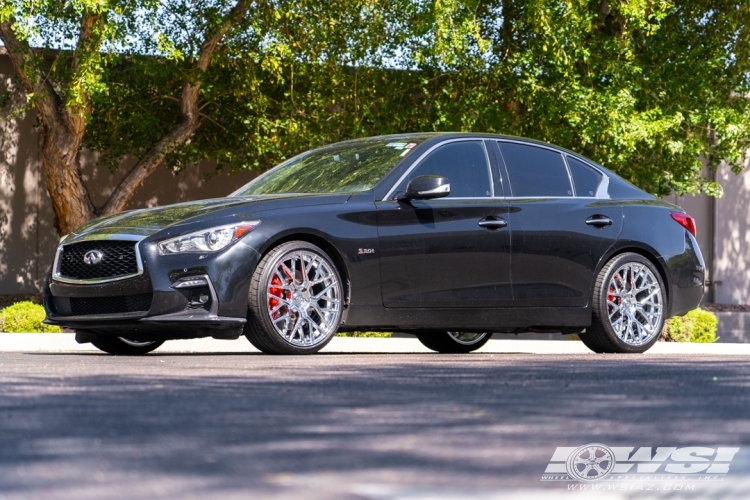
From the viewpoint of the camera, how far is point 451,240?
884cm

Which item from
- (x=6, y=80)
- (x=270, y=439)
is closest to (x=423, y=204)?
(x=270, y=439)

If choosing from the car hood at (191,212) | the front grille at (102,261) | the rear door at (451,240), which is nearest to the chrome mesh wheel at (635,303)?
the rear door at (451,240)

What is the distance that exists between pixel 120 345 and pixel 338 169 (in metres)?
2.14

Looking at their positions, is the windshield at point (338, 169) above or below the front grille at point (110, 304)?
above

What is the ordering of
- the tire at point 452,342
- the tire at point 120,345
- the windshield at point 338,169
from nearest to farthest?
the windshield at point 338,169
the tire at point 120,345
the tire at point 452,342

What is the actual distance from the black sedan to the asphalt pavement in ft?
3.49

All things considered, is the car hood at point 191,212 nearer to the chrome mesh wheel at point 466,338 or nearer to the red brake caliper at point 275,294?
the red brake caliper at point 275,294

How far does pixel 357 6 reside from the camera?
57.0 feet

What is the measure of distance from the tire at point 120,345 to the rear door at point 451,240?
2.15 meters

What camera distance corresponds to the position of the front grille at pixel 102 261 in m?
8.11

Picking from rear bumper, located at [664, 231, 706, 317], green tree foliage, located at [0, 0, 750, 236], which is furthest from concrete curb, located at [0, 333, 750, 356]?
green tree foliage, located at [0, 0, 750, 236]

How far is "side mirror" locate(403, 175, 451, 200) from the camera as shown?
8555mm

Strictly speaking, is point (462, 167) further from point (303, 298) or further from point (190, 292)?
point (190, 292)

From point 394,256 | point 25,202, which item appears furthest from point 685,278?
point 25,202
